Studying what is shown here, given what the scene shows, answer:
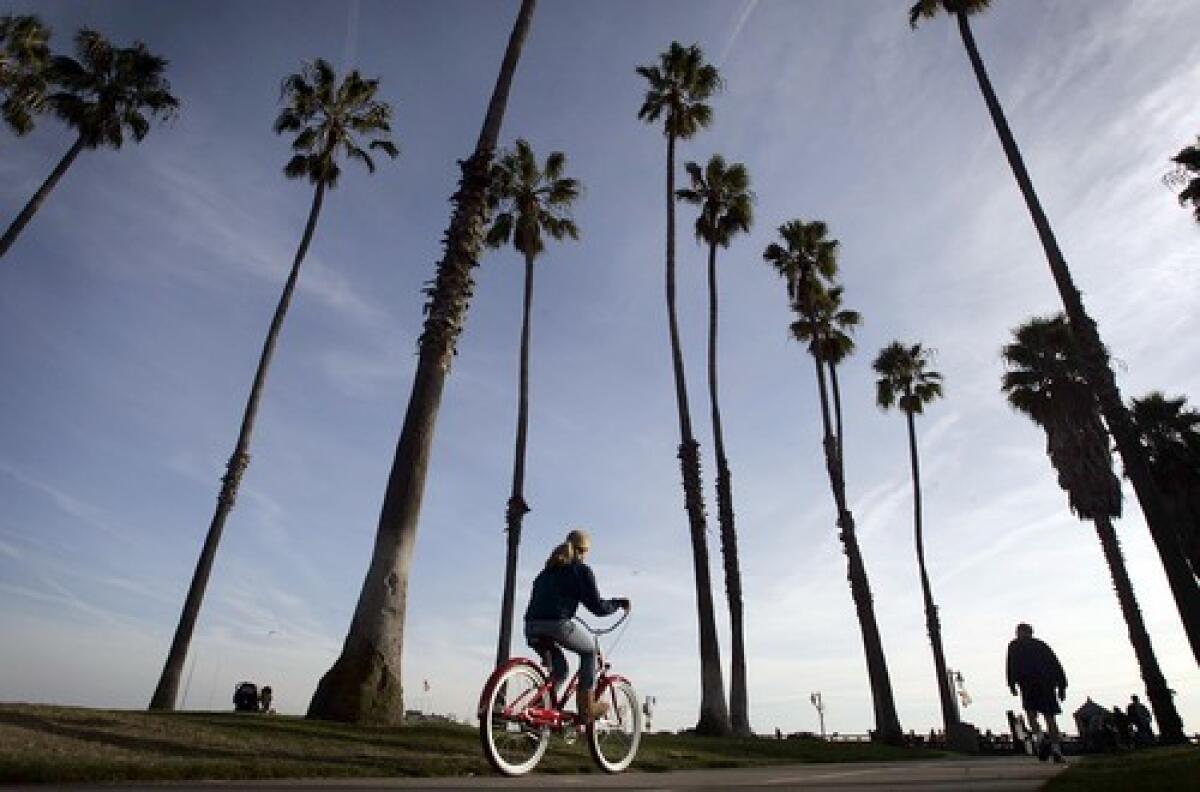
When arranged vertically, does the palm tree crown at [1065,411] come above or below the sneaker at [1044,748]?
above

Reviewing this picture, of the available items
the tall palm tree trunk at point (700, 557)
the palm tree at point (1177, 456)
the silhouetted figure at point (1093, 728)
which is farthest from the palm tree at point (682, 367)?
the palm tree at point (1177, 456)

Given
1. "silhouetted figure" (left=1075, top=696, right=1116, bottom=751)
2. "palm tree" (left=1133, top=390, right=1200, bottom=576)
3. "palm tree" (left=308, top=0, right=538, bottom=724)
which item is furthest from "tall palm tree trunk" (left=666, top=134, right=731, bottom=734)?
"palm tree" (left=1133, top=390, right=1200, bottom=576)

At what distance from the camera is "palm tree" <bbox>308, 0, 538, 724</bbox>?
396 inches

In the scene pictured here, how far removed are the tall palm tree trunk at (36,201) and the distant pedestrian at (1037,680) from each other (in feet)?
84.7

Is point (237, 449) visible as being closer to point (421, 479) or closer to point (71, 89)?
point (71, 89)

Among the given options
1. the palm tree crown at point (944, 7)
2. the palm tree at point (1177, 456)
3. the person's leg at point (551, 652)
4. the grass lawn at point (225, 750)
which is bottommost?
the grass lawn at point (225, 750)

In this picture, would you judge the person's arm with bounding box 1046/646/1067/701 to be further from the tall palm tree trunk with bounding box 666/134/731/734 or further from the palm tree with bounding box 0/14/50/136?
the palm tree with bounding box 0/14/50/136

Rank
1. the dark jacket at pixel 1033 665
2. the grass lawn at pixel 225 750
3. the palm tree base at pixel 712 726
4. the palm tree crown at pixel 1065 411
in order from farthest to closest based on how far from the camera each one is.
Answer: the palm tree crown at pixel 1065 411 → the palm tree base at pixel 712 726 → the dark jacket at pixel 1033 665 → the grass lawn at pixel 225 750

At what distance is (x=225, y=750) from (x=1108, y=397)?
50.2 ft

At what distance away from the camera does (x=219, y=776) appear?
18.5 feet

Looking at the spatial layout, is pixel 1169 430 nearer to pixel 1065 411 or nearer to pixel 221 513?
pixel 1065 411

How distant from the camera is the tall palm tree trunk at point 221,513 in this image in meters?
20.1

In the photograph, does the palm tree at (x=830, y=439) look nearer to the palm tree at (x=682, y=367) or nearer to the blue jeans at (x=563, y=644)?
the palm tree at (x=682, y=367)

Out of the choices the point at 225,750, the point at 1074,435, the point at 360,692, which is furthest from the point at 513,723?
the point at 1074,435
